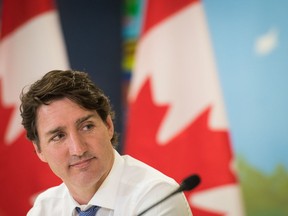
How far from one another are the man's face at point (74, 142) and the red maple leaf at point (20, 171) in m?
1.53

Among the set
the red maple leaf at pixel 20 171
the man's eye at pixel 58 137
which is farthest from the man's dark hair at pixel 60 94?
the red maple leaf at pixel 20 171

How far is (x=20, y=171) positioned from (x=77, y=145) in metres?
1.72

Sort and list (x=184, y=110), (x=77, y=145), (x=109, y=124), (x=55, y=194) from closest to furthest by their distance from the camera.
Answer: (x=77, y=145)
(x=109, y=124)
(x=55, y=194)
(x=184, y=110)

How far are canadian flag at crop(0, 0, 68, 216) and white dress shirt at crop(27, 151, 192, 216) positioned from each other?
1.40 meters

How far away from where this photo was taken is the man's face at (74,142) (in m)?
1.36

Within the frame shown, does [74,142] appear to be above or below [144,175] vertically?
above

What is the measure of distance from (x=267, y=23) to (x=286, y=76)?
1.15 feet

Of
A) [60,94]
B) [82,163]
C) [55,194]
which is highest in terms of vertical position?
[60,94]

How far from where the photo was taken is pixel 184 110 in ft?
8.99

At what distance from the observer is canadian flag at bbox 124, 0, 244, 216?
2.66 meters

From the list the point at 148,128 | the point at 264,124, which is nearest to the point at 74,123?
the point at 148,128

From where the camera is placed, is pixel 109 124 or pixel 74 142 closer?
pixel 74 142

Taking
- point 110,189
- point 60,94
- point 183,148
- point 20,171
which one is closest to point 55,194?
point 110,189

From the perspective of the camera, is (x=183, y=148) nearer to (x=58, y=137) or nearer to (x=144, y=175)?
(x=144, y=175)
